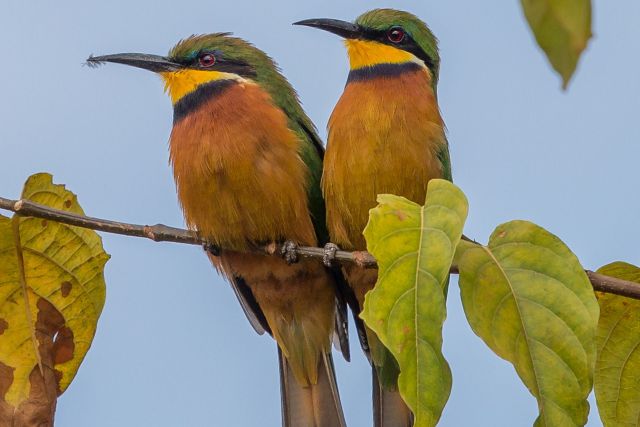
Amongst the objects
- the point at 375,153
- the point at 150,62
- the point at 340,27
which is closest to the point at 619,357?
the point at 375,153

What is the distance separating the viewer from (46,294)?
2.68 m

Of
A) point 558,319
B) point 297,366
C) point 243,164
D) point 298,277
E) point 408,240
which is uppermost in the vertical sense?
point 243,164

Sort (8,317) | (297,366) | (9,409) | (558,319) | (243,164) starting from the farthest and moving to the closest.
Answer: (297,366)
(243,164)
(8,317)
(9,409)
(558,319)

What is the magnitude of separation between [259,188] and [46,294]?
54.3 inches

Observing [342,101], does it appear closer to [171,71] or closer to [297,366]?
[171,71]

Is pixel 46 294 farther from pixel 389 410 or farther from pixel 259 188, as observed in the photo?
pixel 389 410

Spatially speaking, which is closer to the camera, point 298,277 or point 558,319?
point 558,319

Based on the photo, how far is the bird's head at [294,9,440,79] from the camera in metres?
4.25

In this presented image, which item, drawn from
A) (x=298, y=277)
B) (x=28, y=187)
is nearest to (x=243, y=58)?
(x=298, y=277)

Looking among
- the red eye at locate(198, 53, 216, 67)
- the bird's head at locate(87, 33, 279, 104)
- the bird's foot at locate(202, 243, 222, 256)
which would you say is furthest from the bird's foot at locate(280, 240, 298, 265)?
the red eye at locate(198, 53, 216, 67)

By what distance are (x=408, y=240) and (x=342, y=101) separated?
234cm

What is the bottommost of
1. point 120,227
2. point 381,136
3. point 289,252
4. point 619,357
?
point 619,357

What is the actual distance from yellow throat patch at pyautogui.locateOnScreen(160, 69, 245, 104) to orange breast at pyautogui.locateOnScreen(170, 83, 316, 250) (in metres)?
0.26

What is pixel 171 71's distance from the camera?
4.40 meters
